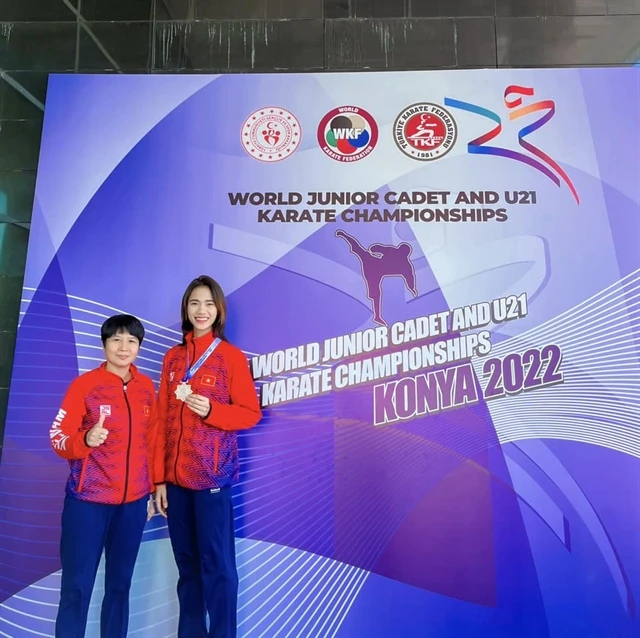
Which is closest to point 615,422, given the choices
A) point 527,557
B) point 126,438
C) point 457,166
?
point 527,557

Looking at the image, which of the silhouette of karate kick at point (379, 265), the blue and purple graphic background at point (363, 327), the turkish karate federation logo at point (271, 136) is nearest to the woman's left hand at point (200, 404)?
the blue and purple graphic background at point (363, 327)

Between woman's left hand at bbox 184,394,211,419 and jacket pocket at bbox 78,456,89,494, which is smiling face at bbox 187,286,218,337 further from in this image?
jacket pocket at bbox 78,456,89,494

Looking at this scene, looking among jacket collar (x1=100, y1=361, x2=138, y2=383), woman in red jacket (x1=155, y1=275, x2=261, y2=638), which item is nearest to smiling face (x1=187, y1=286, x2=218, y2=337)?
woman in red jacket (x1=155, y1=275, x2=261, y2=638)

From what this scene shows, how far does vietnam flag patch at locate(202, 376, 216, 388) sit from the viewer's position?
1.92m

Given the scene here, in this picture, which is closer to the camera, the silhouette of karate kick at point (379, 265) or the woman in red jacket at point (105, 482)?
the woman in red jacket at point (105, 482)

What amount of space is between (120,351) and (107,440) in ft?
1.04

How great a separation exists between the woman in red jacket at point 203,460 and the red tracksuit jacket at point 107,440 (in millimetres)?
114

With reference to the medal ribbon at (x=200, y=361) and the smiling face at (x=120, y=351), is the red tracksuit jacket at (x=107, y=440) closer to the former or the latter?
the smiling face at (x=120, y=351)

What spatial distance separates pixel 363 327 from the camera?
2.18 metres

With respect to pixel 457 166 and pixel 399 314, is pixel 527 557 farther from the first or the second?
pixel 457 166

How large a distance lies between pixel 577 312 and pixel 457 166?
0.84 metres

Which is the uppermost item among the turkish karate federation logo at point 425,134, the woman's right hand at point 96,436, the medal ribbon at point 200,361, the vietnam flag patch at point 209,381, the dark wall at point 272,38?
the dark wall at point 272,38

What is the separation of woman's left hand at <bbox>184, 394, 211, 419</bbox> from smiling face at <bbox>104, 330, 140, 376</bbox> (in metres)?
0.28

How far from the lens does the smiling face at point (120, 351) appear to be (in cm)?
185
